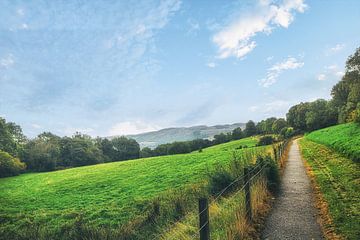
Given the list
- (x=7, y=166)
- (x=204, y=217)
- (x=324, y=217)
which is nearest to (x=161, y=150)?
(x=7, y=166)

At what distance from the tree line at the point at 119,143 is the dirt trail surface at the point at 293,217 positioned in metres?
54.2

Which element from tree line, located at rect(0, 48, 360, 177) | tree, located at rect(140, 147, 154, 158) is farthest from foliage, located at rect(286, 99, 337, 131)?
tree, located at rect(140, 147, 154, 158)

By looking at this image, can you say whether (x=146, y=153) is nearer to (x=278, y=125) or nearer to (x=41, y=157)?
(x=41, y=157)

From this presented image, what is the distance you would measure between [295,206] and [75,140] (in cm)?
11377

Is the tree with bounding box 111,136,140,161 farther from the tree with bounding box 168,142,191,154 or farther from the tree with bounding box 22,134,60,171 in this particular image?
the tree with bounding box 22,134,60,171

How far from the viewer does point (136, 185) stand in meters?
35.1

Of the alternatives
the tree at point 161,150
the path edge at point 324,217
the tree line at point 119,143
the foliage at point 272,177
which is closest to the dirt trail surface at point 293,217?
the path edge at point 324,217

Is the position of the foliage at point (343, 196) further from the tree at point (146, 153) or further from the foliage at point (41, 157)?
the tree at point (146, 153)

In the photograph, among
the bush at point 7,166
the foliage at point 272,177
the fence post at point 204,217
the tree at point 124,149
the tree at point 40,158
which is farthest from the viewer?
the tree at point 124,149

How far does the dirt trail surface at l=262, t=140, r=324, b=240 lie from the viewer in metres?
8.01

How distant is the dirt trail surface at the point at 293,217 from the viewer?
8.01 meters

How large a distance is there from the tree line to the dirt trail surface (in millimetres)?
54214

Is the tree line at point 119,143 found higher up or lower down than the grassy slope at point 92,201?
higher up

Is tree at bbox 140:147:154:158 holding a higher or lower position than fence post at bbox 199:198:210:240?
higher
